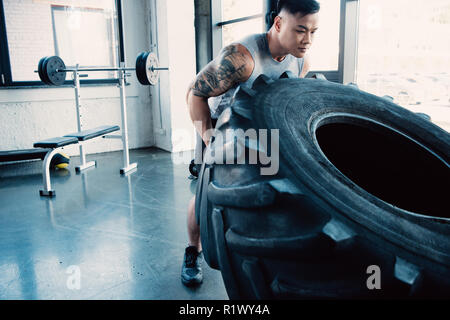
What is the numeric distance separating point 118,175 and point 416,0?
2778mm

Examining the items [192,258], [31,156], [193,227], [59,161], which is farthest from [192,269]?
[31,156]

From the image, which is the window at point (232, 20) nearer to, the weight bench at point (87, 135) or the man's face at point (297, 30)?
the weight bench at point (87, 135)

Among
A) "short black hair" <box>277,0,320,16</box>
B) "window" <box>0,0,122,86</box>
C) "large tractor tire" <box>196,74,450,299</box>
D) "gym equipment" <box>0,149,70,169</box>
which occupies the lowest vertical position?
"gym equipment" <box>0,149,70,169</box>

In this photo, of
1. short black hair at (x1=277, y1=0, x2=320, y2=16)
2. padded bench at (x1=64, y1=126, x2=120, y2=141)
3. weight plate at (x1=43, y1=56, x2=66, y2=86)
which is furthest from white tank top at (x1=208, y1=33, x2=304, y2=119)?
weight plate at (x1=43, y1=56, x2=66, y2=86)

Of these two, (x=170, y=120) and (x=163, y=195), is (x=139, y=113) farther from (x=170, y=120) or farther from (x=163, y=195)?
(x=163, y=195)

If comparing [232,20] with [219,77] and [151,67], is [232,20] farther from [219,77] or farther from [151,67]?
[219,77]

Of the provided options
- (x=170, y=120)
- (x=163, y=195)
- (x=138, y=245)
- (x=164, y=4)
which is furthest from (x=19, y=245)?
(x=164, y=4)

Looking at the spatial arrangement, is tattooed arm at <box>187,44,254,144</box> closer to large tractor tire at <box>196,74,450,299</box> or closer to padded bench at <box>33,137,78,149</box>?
large tractor tire at <box>196,74,450,299</box>

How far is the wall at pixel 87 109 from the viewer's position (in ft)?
13.1

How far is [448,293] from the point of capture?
1.82 ft

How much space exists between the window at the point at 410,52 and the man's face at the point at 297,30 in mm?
1388

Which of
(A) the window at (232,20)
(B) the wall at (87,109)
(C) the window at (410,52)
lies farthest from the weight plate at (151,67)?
(C) the window at (410,52)

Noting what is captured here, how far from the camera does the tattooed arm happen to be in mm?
1297

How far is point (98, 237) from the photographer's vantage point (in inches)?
78.9
